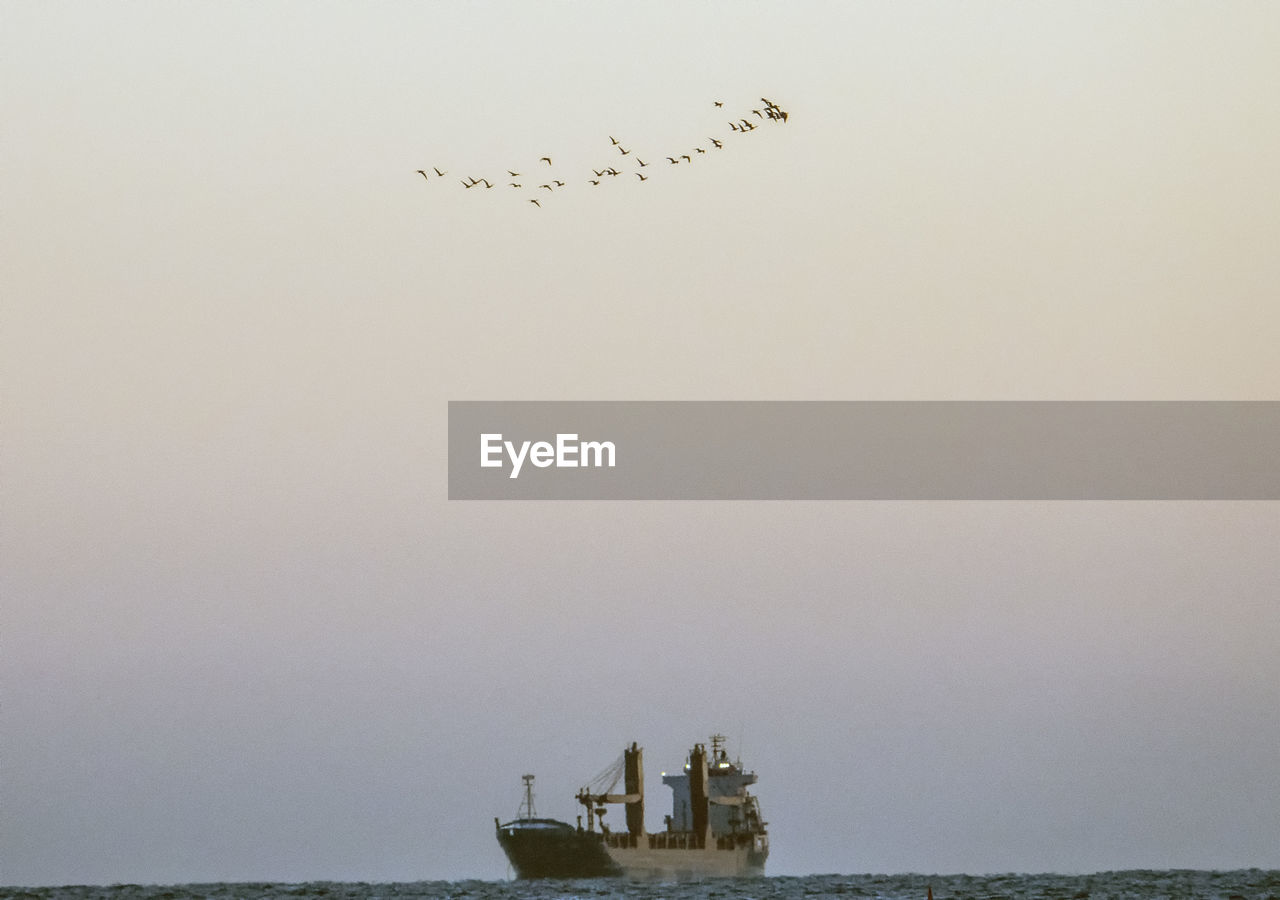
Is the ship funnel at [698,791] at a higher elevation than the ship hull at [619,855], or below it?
higher

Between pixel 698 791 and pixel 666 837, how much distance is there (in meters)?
4.56

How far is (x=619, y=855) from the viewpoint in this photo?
13438cm

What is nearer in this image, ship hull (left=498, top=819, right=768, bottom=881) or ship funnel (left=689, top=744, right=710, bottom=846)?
ship hull (left=498, top=819, right=768, bottom=881)

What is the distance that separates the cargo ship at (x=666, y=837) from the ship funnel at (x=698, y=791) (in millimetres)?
82

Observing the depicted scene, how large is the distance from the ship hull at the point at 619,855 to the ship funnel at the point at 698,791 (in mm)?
1581

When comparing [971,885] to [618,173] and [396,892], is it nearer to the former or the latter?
[396,892]

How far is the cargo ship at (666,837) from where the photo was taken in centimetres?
13175

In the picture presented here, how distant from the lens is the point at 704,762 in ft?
458

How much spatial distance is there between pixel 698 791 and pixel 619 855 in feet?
28.7

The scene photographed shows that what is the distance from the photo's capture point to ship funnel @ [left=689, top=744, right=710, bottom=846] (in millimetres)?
138250

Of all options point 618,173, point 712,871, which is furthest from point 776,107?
point 712,871

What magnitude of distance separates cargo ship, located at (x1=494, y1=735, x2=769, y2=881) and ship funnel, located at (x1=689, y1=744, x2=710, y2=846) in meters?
0.08

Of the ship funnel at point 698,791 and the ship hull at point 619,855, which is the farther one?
the ship funnel at point 698,791

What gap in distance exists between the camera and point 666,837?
5418 inches
